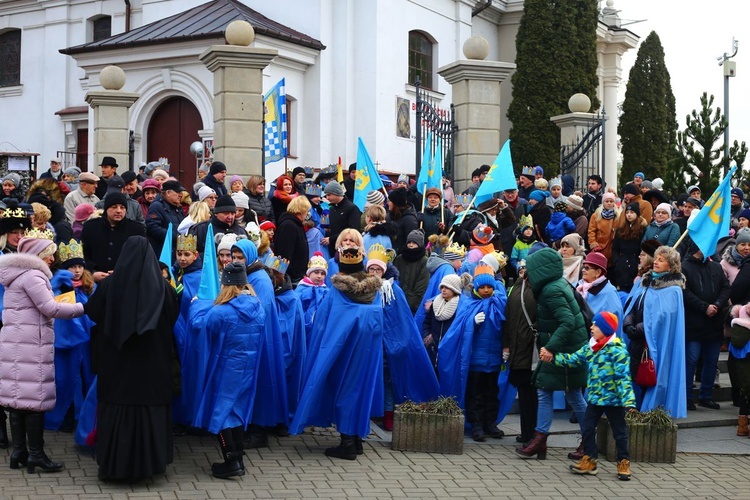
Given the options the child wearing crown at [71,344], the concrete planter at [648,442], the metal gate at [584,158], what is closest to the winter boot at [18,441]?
the child wearing crown at [71,344]

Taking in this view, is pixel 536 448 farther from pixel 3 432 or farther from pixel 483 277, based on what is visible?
pixel 3 432

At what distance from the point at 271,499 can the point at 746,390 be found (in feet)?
16.5

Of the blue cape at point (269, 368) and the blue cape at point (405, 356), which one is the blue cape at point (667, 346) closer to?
the blue cape at point (405, 356)

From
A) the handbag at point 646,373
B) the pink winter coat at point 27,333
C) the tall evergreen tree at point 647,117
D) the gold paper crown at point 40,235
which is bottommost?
the handbag at point 646,373

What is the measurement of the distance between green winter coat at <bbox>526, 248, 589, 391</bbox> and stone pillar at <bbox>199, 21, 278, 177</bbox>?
745 cm

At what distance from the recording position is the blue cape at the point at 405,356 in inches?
357

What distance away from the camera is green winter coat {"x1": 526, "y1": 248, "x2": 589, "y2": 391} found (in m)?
8.44

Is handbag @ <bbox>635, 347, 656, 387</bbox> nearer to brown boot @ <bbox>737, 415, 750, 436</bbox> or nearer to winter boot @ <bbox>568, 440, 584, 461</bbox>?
brown boot @ <bbox>737, 415, 750, 436</bbox>

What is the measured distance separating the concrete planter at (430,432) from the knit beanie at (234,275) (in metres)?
1.96

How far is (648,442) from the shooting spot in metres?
9.01

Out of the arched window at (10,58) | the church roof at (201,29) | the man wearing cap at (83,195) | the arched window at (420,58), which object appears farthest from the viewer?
the arched window at (10,58)

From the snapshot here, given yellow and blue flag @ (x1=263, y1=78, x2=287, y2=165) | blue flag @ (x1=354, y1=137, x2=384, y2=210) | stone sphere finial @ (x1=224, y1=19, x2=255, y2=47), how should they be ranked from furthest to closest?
1. yellow and blue flag @ (x1=263, y1=78, x2=287, y2=165)
2. stone sphere finial @ (x1=224, y1=19, x2=255, y2=47)
3. blue flag @ (x1=354, y1=137, x2=384, y2=210)

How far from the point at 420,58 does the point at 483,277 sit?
19766 millimetres

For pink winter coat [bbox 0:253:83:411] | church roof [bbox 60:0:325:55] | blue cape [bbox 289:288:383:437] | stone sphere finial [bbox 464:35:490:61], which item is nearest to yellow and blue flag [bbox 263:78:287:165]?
stone sphere finial [bbox 464:35:490:61]
